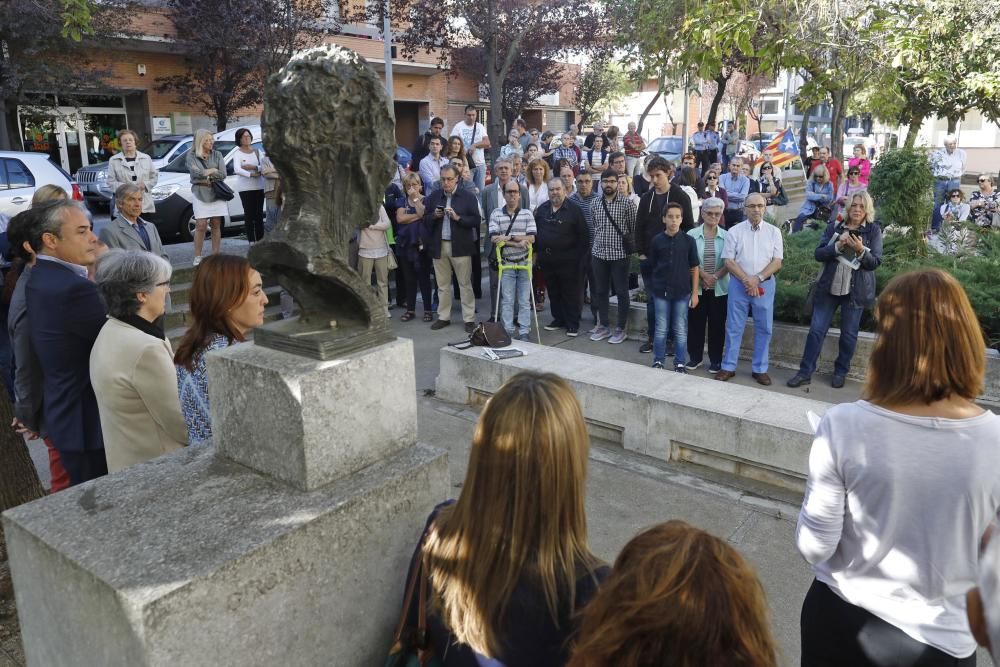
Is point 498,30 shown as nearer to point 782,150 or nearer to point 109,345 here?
point 782,150

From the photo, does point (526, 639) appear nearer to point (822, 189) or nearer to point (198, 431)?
point (198, 431)

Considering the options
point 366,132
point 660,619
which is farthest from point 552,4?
point 660,619

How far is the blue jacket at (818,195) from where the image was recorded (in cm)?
1285

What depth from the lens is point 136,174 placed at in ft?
30.9

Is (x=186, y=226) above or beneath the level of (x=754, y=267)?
above

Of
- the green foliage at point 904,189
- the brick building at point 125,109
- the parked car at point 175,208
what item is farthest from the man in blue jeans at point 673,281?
the brick building at point 125,109

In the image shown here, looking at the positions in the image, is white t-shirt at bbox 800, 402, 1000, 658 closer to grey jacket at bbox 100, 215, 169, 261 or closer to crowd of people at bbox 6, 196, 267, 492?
crowd of people at bbox 6, 196, 267, 492

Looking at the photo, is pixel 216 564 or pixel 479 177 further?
pixel 479 177

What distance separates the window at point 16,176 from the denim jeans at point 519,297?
6.76m

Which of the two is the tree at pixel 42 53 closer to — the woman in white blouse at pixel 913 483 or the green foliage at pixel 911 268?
the green foliage at pixel 911 268

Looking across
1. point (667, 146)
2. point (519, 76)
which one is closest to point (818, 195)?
point (667, 146)

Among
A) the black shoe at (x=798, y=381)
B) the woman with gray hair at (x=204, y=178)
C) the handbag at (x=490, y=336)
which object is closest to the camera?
the handbag at (x=490, y=336)

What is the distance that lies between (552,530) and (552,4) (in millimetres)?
22746

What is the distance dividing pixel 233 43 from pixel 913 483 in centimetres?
1994
